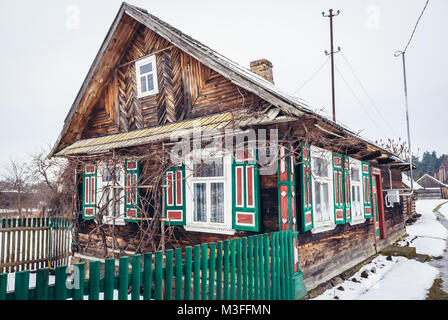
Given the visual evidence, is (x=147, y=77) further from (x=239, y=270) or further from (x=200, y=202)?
(x=239, y=270)

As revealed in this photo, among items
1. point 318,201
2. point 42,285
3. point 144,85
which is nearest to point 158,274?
point 42,285

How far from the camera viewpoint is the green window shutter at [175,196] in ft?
22.3

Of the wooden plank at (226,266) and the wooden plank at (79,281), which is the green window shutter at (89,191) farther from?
the wooden plank at (79,281)

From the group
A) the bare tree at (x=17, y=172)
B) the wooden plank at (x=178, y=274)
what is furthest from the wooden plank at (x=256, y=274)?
the bare tree at (x=17, y=172)

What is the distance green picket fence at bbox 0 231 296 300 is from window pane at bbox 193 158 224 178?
203 centimetres

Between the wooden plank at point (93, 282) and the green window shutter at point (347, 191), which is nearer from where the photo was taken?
the wooden plank at point (93, 282)

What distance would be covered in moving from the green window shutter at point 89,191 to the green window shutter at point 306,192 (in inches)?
242

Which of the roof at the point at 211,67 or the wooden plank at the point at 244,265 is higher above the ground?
the roof at the point at 211,67

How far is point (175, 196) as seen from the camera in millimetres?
6934

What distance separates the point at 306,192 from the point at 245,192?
1408mm

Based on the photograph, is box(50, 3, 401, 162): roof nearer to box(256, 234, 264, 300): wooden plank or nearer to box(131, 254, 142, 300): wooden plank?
box(256, 234, 264, 300): wooden plank

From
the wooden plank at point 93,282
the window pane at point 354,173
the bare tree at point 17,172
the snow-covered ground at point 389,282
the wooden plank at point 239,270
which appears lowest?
the snow-covered ground at point 389,282

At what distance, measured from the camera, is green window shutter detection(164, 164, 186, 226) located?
679 centimetres
